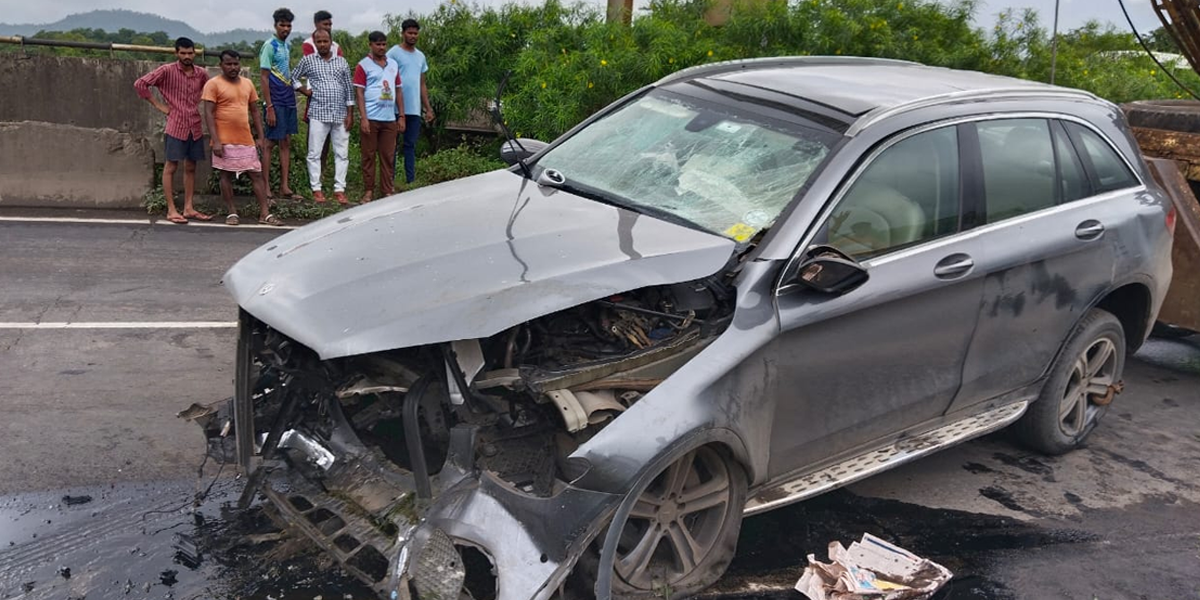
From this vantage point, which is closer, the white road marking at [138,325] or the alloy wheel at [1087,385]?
the alloy wheel at [1087,385]

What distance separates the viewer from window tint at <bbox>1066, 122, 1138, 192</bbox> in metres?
5.23

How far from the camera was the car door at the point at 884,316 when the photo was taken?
3.98m

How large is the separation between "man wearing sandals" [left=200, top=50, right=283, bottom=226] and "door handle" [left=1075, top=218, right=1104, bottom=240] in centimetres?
753

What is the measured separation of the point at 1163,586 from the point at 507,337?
9.51ft

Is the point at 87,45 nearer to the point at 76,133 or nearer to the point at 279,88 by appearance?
the point at 76,133

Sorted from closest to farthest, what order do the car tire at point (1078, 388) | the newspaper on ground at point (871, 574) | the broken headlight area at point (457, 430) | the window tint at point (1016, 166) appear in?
the broken headlight area at point (457, 430), the newspaper on ground at point (871, 574), the window tint at point (1016, 166), the car tire at point (1078, 388)

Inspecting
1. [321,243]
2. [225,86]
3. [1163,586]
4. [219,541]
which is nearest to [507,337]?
[321,243]

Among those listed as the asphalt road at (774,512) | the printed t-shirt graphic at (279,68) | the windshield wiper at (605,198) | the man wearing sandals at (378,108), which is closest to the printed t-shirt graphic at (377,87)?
the man wearing sandals at (378,108)

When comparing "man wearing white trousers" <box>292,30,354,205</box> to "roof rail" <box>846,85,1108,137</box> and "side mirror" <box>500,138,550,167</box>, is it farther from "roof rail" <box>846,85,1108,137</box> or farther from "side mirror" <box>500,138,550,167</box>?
"roof rail" <box>846,85,1108,137</box>

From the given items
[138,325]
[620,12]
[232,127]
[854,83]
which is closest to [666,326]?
[854,83]

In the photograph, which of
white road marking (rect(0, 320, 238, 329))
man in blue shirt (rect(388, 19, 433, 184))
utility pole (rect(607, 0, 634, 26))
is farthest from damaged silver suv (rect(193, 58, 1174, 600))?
utility pole (rect(607, 0, 634, 26))

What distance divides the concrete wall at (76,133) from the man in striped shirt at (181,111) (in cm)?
59

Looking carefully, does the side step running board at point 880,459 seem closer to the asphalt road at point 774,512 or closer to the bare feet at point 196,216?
the asphalt road at point 774,512

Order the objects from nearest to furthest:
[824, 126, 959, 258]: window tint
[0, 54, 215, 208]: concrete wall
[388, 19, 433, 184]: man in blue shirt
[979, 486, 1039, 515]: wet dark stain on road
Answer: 1. [824, 126, 959, 258]: window tint
2. [979, 486, 1039, 515]: wet dark stain on road
3. [0, 54, 215, 208]: concrete wall
4. [388, 19, 433, 184]: man in blue shirt
